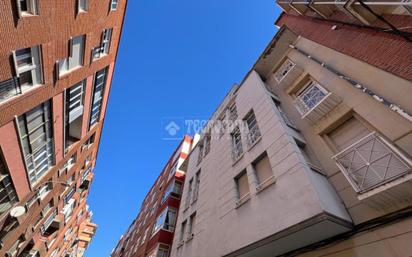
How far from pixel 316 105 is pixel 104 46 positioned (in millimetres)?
12327

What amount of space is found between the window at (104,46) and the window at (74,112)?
183 cm

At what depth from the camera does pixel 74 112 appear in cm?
1176

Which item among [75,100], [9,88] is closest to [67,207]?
[75,100]

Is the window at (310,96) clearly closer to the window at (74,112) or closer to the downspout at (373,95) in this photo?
the downspout at (373,95)

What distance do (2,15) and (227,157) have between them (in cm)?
977

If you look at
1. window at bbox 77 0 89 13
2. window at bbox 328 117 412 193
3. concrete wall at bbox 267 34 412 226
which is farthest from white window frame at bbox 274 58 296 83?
window at bbox 77 0 89 13

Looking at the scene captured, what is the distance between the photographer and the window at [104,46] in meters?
11.5

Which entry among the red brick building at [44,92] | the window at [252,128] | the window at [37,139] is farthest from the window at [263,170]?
the window at [37,139]

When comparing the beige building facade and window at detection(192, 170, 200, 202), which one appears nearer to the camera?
the beige building facade

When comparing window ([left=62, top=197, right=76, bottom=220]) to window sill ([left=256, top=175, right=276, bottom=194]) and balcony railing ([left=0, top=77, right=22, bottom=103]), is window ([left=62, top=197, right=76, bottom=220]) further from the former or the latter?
window sill ([left=256, top=175, right=276, bottom=194])

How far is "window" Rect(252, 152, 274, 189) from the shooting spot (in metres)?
7.07

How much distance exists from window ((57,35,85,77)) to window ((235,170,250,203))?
9341mm

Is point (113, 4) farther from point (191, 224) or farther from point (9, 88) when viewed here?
point (191, 224)

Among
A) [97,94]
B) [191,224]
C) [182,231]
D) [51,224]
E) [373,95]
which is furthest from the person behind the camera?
[51,224]
